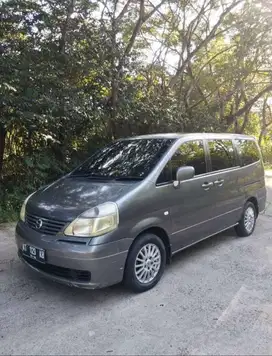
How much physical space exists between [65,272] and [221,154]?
Answer: 280cm

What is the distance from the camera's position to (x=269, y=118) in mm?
22969

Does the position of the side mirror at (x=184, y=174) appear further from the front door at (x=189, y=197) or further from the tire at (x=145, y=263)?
the tire at (x=145, y=263)

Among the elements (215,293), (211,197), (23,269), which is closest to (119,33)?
(211,197)

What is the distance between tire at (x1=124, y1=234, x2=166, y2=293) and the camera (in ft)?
10.7

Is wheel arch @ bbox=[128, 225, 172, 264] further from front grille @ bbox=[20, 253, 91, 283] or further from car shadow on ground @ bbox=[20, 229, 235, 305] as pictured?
front grille @ bbox=[20, 253, 91, 283]

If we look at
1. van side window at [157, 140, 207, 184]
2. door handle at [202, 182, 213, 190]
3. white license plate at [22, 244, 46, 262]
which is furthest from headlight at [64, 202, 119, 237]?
door handle at [202, 182, 213, 190]

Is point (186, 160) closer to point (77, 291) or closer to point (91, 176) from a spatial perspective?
point (91, 176)

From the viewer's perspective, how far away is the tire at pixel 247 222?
205 inches

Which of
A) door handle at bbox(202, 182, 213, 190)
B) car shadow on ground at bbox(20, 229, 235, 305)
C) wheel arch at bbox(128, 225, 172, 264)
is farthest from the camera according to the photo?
door handle at bbox(202, 182, 213, 190)

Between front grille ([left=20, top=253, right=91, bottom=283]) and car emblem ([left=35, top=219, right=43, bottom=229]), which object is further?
car emblem ([left=35, top=219, right=43, bottom=229])

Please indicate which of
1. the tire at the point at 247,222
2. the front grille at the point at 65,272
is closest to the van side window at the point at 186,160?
the front grille at the point at 65,272

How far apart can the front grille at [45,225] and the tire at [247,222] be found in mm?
3107

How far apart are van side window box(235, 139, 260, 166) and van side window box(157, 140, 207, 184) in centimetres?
110

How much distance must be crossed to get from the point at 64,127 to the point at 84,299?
4574 mm
